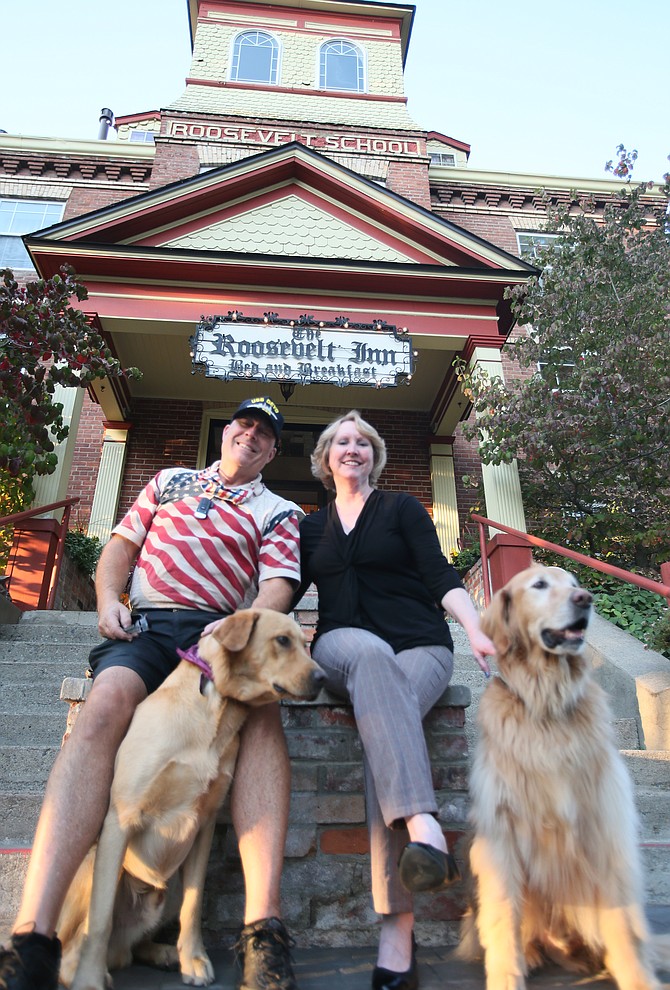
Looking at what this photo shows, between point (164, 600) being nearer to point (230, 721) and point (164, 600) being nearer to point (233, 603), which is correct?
point (233, 603)

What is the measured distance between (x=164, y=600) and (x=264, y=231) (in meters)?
6.83

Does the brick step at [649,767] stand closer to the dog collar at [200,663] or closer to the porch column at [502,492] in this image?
the dog collar at [200,663]

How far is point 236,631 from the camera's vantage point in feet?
6.44

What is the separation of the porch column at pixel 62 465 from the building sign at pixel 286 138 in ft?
22.0

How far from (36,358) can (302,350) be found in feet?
9.16

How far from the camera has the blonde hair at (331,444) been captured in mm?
2738

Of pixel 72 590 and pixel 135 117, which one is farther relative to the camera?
pixel 135 117

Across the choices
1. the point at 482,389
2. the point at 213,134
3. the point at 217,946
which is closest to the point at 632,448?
the point at 482,389

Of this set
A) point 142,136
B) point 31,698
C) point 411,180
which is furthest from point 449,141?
point 31,698

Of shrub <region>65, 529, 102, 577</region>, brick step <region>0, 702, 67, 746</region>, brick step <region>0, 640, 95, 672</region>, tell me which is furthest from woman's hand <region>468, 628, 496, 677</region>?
shrub <region>65, 529, 102, 577</region>

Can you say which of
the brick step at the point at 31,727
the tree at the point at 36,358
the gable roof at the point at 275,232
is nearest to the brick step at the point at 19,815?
the brick step at the point at 31,727

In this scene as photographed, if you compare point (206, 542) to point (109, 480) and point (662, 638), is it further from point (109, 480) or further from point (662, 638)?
point (109, 480)

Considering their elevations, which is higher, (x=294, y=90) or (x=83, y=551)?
(x=294, y=90)

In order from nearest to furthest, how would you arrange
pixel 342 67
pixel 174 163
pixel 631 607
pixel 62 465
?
pixel 631 607 → pixel 62 465 → pixel 174 163 → pixel 342 67
